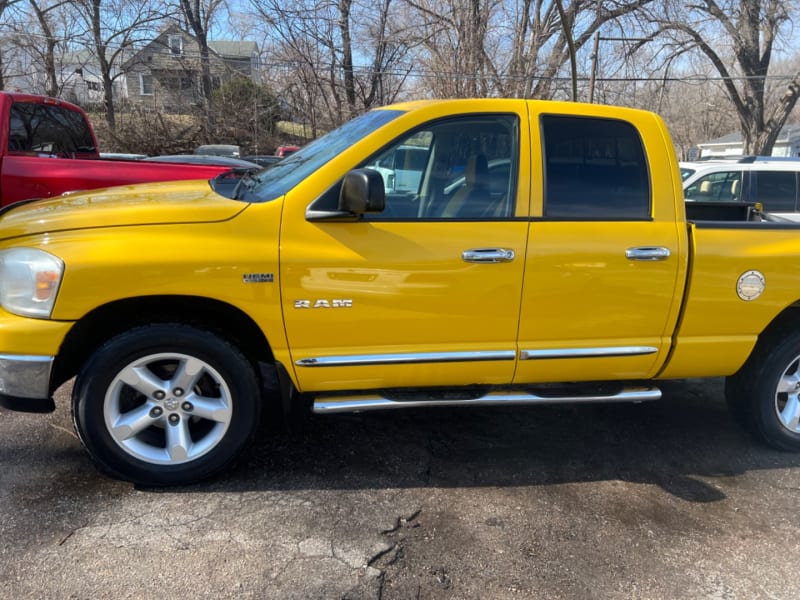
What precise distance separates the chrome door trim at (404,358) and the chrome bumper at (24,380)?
1156 mm

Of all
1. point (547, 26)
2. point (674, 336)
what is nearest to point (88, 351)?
point (674, 336)

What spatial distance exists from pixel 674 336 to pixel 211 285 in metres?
2.46

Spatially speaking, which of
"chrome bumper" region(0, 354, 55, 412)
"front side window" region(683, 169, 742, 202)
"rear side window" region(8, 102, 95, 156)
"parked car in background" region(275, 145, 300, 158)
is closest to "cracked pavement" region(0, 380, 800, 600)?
"chrome bumper" region(0, 354, 55, 412)

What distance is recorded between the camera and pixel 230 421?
10.4 feet

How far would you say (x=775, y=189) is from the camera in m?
9.61

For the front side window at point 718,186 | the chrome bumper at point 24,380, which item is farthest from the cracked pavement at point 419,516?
the front side window at point 718,186

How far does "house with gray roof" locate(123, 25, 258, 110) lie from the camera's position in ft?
79.4

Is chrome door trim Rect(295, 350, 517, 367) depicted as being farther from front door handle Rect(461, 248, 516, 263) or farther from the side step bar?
front door handle Rect(461, 248, 516, 263)

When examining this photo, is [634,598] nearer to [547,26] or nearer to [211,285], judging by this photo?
[211,285]

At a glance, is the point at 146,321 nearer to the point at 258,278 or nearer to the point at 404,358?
the point at 258,278

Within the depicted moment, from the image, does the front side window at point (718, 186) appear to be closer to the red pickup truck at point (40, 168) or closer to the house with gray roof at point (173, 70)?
the red pickup truck at point (40, 168)

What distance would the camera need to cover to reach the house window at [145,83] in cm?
2461

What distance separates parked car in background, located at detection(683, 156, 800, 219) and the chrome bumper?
909 cm

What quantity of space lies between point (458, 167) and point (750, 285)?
173cm
